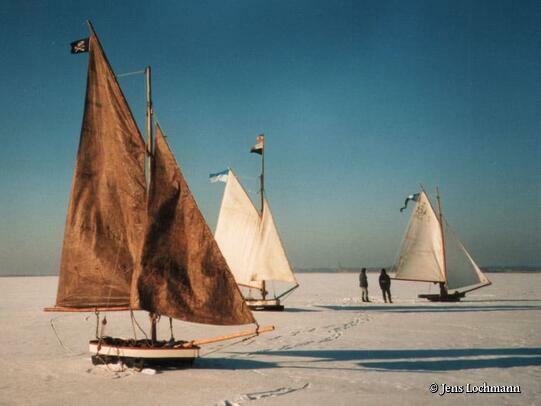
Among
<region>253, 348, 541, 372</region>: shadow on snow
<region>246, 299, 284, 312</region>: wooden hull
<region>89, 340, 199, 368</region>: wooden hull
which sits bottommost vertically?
<region>253, 348, 541, 372</region>: shadow on snow


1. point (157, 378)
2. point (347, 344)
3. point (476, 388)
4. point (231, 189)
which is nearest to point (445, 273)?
point (231, 189)

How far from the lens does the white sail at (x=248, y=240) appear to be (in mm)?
26844

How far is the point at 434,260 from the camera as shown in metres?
34.0

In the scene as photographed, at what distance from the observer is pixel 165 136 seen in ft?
39.2

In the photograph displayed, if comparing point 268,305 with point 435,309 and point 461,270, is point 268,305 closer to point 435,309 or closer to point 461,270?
point 435,309

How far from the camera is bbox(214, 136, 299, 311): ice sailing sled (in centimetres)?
2673

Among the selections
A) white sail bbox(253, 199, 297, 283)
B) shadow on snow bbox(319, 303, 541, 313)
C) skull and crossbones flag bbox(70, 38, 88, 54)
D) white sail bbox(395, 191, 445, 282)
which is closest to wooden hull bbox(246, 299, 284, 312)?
white sail bbox(253, 199, 297, 283)

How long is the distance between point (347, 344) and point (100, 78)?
10860mm

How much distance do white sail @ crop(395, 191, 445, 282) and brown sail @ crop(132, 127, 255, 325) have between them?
24.4 m

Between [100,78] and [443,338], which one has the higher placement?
[100,78]

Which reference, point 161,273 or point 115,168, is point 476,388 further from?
point 115,168

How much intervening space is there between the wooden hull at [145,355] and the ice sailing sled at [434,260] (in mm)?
24755

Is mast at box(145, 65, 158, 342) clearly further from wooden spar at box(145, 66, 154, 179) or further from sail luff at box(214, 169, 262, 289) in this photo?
sail luff at box(214, 169, 262, 289)

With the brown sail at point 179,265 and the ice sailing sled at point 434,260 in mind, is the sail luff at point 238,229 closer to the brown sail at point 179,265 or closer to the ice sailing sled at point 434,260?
the ice sailing sled at point 434,260
